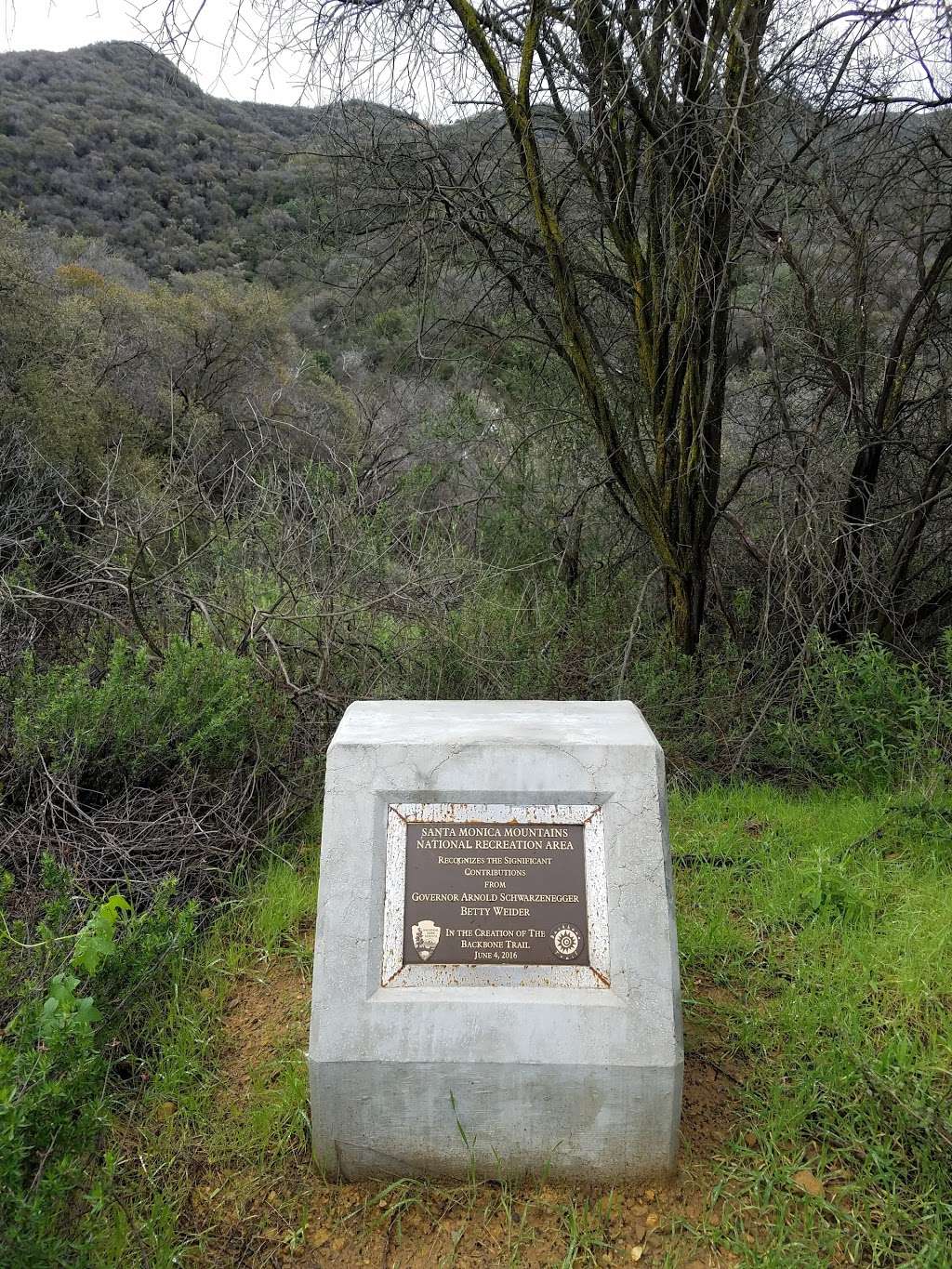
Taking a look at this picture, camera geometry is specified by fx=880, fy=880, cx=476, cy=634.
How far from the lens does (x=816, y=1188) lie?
93.1 inches

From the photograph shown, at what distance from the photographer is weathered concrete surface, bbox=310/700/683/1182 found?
7.66 feet

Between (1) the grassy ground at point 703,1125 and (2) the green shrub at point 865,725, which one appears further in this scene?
(2) the green shrub at point 865,725

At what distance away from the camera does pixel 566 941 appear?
8.04 feet

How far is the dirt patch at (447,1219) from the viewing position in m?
2.23

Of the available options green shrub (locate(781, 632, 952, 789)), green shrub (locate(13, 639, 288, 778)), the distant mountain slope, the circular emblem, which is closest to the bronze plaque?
the circular emblem

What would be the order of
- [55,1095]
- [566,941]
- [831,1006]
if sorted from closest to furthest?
[55,1095], [566,941], [831,1006]

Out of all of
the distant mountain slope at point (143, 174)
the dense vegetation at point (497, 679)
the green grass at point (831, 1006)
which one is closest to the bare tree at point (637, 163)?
the dense vegetation at point (497, 679)

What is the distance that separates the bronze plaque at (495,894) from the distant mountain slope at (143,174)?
19.5 m

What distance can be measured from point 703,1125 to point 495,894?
0.96 metres

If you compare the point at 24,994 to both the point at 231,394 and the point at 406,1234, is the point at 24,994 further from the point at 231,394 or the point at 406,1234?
the point at 231,394

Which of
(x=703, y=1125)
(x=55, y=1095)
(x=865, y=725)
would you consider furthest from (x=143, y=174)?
(x=703, y=1125)

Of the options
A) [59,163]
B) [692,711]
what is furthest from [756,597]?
[59,163]

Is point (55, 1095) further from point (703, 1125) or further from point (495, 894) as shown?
point (703, 1125)

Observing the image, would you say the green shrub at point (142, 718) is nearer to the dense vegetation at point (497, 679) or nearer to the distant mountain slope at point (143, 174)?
the dense vegetation at point (497, 679)
